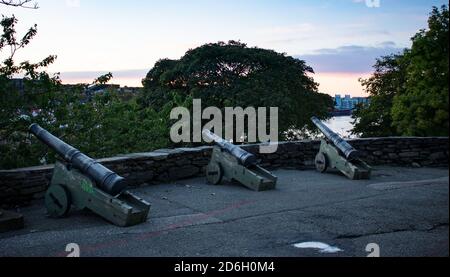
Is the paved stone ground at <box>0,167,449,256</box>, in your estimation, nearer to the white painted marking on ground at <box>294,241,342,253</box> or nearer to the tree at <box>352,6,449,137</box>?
the white painted marking on ground at <box>294,241,342,253</box>

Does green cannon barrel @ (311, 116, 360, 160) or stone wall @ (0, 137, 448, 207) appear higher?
green cannon barrel @ (311, 116, 360, 160)

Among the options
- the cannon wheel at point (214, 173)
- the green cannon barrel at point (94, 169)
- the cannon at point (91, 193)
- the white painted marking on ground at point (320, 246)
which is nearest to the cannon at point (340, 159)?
the cannon wheel at point (214, 173)

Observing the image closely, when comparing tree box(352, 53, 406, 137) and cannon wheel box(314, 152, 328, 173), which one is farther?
tree box(352, 53, 406, 137)

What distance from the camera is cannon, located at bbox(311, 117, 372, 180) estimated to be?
372 inches

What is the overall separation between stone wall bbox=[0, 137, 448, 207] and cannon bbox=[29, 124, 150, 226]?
1024 millimetres

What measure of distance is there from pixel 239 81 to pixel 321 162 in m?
12.4

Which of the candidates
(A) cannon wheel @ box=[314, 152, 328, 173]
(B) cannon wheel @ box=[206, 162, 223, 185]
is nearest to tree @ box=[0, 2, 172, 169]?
(B) cannon wheel @ box=[206, 162, 223, 185]

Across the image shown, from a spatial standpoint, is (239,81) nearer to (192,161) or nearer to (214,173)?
(192,161)

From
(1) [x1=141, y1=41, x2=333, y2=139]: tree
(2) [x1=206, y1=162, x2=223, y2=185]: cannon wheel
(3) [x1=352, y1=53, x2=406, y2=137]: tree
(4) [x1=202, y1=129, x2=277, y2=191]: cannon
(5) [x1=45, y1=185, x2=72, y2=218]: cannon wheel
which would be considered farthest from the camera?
(3) [x1=352, y1=53, x2=406, y2=137]: tree

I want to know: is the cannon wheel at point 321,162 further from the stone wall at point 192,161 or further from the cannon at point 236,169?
the cannon at point 236,169

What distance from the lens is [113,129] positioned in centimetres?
1358
